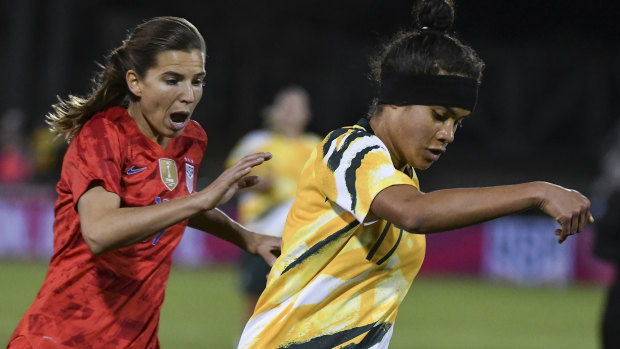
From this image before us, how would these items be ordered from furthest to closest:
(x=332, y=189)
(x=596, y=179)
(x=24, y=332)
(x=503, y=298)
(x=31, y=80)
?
(x=31, y=80) → (x=596, y=179) → (x=503, y=298) → (x=24, y=332) → (x=332, y=189)

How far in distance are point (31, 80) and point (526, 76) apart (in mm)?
11673

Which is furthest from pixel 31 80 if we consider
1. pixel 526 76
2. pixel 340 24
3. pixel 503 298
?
pixel 503 298

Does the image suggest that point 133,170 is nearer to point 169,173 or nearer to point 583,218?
point 169,173

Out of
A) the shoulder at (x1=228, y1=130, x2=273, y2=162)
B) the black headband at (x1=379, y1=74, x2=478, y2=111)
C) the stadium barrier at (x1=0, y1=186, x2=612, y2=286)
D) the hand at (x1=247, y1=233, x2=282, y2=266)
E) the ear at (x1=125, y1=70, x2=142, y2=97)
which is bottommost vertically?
the stadium barrier at (x1=0, y1=186, x2=612, y2=286)

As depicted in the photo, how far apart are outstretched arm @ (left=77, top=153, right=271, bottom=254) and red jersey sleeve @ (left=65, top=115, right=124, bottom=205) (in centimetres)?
15

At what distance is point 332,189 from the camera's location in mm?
3121

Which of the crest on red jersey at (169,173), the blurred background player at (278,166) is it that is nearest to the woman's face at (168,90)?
the crest on red jersey at (169,173)

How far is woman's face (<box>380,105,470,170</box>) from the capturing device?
3.16m

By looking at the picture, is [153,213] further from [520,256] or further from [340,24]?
[340,24]

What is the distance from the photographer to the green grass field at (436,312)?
996cm

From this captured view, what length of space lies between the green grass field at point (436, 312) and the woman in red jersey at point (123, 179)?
536cm

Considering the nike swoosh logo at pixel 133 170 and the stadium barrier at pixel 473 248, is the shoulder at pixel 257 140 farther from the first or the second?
the stadium barrier at pixel 473 248

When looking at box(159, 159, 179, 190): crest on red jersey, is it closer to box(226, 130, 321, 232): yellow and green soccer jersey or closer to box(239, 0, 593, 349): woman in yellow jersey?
box(239, 0, 593, 349): woman in yellow jersey

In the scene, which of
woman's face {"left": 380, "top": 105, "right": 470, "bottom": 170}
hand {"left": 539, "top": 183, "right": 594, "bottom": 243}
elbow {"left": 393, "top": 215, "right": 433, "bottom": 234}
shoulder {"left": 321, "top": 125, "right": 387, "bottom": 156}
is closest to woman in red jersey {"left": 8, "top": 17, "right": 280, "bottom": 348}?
shoulder {"left": 321, "top": 125, "right": 387, "bottom": 156}
